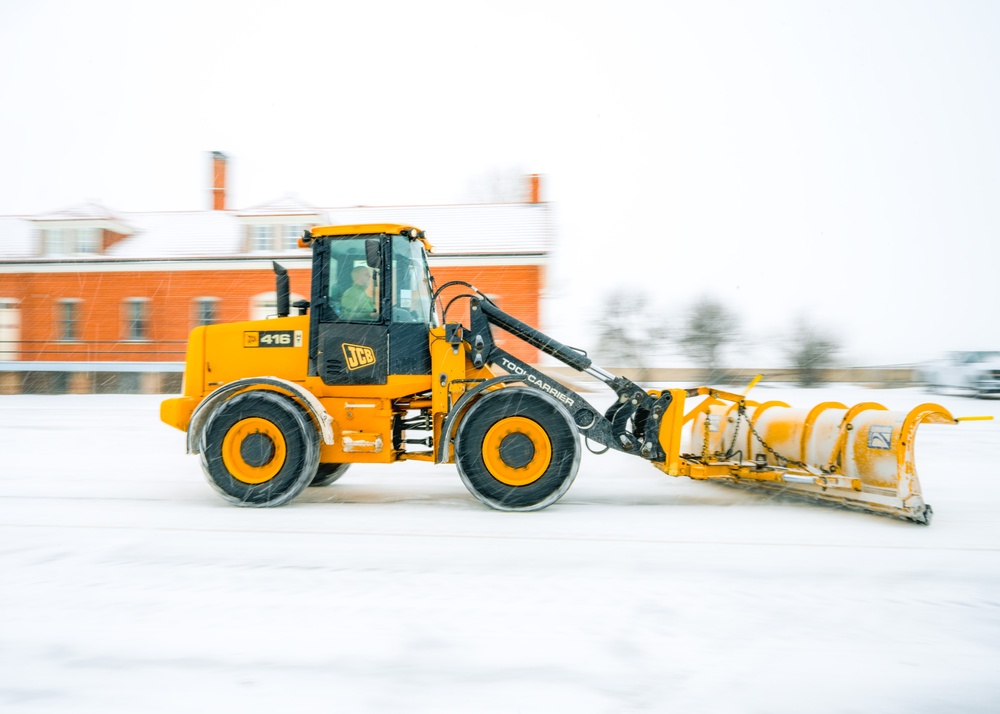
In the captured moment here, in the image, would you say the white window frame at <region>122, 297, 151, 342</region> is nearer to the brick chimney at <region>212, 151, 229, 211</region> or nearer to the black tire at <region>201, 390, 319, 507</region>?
the brick chimney at <region>212, 151, 229, 211</region>

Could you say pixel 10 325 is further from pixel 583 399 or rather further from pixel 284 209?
pixel 583 399

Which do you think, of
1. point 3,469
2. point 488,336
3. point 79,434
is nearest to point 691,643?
point 488,336

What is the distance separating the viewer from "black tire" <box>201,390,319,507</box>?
5781 mm

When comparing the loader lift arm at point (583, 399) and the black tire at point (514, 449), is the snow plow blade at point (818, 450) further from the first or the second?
the black tire at point (514, 449)

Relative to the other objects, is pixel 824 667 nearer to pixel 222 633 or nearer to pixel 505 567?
pixel 505 567

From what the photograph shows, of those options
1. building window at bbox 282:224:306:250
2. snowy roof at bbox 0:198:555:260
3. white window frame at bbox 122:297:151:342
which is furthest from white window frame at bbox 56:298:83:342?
building window at bbox 282:224:306:250

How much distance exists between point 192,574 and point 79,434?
339 inches

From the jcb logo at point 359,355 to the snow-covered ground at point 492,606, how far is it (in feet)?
3.98

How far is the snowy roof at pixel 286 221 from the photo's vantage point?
77.9ft

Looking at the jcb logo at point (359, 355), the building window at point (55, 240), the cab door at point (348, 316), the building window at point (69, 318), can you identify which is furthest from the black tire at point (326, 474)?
the building window at point (55, 240)

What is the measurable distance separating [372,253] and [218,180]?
24704 millimetres

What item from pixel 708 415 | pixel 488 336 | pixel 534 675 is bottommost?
pixel 534 675

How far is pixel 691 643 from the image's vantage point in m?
3.17

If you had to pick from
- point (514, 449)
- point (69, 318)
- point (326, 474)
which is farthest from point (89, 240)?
point (514, 449)
